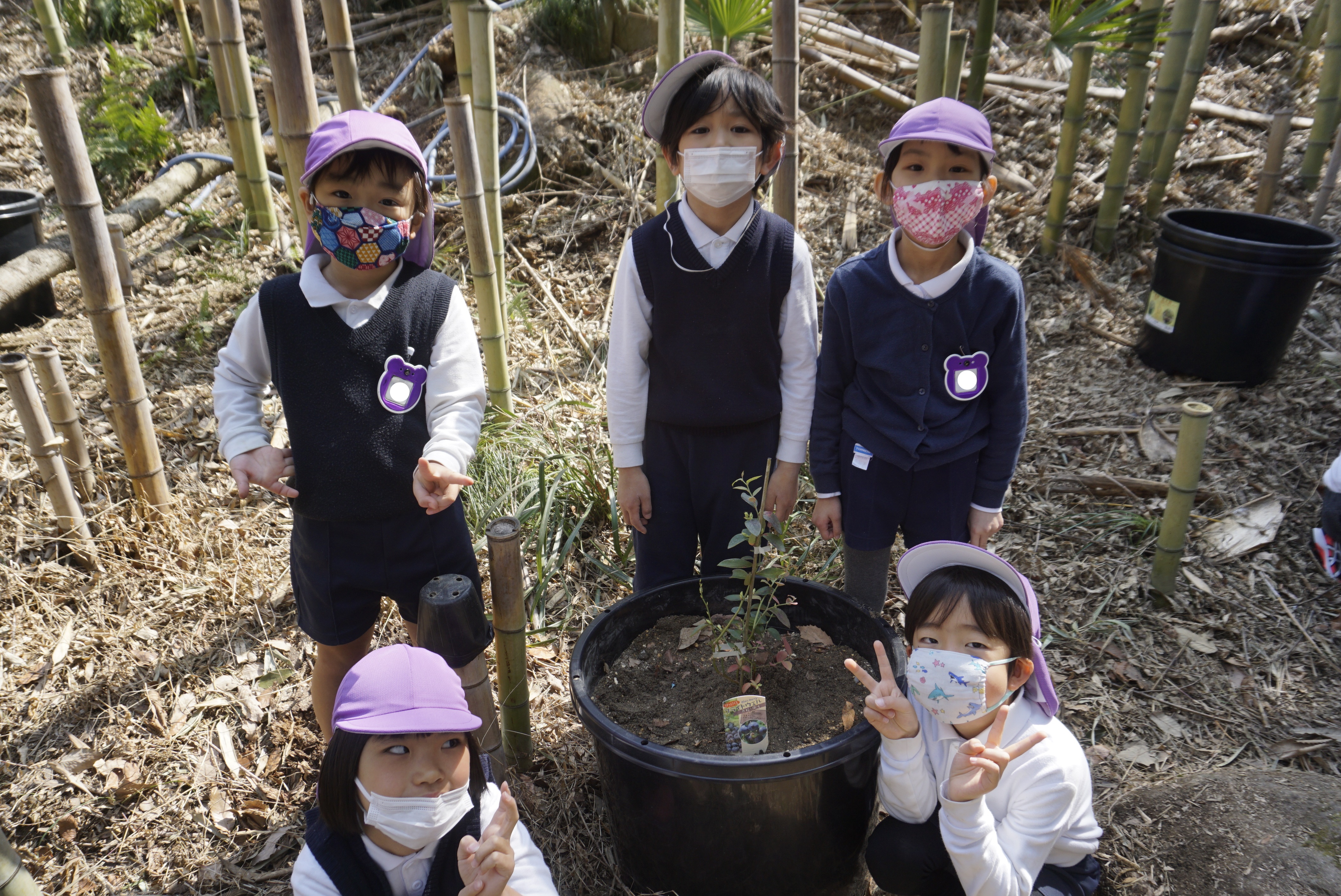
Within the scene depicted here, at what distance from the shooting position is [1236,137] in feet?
16.3

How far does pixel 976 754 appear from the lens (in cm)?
147

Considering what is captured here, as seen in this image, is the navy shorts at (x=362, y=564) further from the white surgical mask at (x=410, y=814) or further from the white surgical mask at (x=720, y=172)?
the white surgical mask at (x=720, y=172)

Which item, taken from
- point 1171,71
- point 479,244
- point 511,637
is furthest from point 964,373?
point 1171,71

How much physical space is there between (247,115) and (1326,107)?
17.1 feet

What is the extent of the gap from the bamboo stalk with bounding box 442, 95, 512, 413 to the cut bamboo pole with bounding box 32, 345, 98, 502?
4.42 feet

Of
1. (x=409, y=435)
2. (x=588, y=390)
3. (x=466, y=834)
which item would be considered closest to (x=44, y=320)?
(x=588, y=390)

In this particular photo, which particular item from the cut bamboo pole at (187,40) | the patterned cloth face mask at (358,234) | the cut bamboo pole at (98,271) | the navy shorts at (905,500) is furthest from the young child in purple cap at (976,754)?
the cut bamboo pole at (187,40)

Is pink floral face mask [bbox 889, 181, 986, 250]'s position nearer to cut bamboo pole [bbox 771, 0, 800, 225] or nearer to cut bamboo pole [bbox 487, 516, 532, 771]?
cut bamboo pole [bbox 771, 0, 800, 225]

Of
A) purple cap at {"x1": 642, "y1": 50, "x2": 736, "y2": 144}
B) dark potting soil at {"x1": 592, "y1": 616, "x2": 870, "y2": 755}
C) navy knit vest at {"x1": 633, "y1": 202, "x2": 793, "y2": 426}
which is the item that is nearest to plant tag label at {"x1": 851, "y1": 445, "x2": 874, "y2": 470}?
navy knit vest at {"x1": 633, "y1": 202, "x2": 793, "y2": 426}

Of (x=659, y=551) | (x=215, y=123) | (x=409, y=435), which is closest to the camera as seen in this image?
(x=409, y=435)

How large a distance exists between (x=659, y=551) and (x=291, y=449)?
3.08 ft

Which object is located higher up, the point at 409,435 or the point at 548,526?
the point at 409,435

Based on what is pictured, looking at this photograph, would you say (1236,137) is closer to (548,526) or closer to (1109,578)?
(1109,578)

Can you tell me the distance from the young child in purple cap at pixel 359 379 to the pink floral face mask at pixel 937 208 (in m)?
1.03
